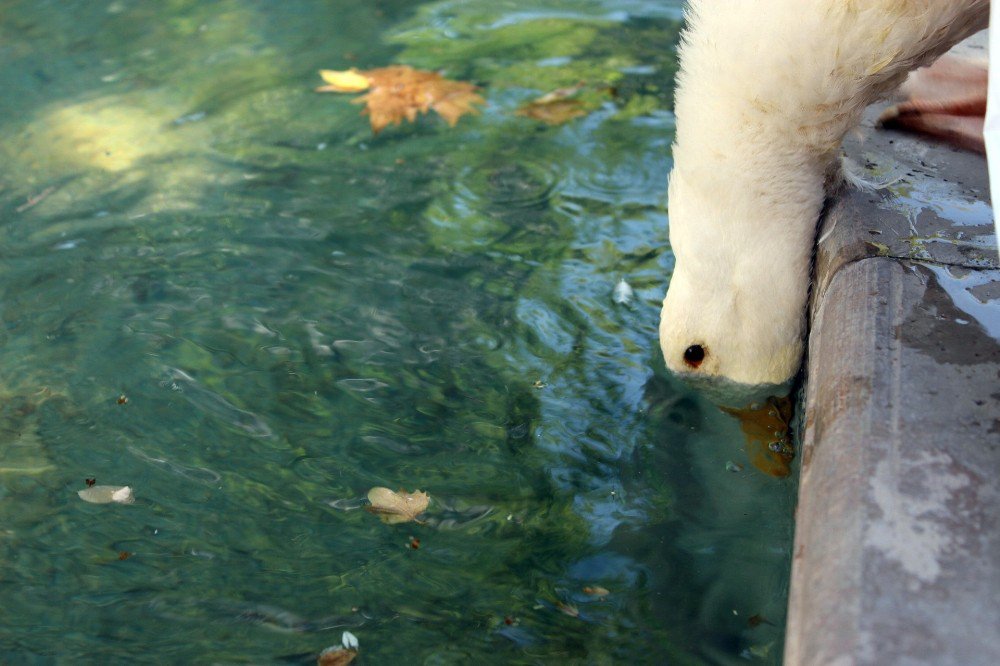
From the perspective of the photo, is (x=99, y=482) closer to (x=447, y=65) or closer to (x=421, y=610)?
(x=421, y=610)

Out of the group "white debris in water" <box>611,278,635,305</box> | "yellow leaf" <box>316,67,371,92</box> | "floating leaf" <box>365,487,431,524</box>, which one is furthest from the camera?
"yellow leaf" <box>316,67,371,92</box>

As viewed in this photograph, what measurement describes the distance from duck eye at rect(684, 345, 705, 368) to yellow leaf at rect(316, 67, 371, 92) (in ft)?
8.48

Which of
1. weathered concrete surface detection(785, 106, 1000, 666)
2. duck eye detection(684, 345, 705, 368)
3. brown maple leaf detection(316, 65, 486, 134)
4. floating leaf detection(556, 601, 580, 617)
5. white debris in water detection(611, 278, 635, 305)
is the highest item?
weathered concrete surface detection(785, 106, 1000, 666)

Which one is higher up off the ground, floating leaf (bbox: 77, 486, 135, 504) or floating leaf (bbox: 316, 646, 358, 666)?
floating leaf (bbox: 77, 486, 135, 504)

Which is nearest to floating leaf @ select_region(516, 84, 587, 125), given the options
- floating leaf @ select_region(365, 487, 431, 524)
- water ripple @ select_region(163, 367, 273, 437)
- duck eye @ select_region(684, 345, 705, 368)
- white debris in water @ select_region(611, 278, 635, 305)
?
white debris in water @ select_region(611, 278, 635, 305)

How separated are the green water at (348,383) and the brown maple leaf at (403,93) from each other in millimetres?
91

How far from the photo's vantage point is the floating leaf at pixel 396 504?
2.56 metres

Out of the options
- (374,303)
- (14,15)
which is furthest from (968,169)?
(14,15)

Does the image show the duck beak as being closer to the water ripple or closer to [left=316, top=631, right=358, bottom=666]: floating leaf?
[left=316, top=631, right=358, bottom=666]: floating leaf

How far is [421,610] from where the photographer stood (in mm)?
2283

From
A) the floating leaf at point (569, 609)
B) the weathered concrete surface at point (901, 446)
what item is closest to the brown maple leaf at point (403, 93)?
the weathered concrete surface at point (901, 446)

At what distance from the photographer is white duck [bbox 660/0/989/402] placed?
2.39 metres

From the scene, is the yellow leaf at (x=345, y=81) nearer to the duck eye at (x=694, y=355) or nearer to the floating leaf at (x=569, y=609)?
the duck eye at (x=694, y=355)

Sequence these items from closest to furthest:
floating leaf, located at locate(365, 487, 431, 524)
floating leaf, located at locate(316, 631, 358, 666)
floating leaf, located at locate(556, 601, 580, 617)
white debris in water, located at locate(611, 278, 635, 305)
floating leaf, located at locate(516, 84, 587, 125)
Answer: floating leaf, located at locate(316, 631, 358, 666) < floating leaf, located at locate(556, 601, 580, 617) < floating leaf, located at locate(365, 487, 431, 524) < white debris in water, located at locate(611, 278, 635, 305) < floating leaf, located at locate(516, 84, 587, 125)
